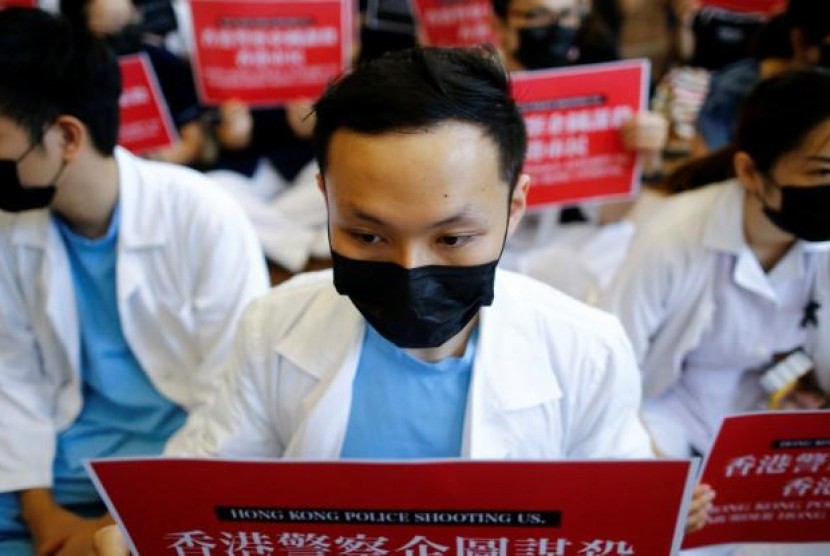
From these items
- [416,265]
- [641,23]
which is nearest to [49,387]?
[416,265]

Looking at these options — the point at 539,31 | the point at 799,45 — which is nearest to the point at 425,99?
the point at 539,31

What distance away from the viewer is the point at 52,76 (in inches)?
53.9

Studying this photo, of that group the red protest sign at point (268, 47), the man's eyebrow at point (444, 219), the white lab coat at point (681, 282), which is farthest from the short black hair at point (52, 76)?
the white lab coat at point (681, 282)

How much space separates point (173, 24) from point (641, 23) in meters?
2.57

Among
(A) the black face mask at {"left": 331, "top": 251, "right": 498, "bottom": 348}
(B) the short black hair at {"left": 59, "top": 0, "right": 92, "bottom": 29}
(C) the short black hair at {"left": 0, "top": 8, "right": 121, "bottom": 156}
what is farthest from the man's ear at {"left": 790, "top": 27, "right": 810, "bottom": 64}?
(B) the short black hair at {"left": 59, "top": 0, "right": 92, "bottom": 29}

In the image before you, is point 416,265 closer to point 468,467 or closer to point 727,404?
point 468,467

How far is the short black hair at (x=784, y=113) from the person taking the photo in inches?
52.6

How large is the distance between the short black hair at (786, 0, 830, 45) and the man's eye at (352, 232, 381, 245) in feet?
5.71

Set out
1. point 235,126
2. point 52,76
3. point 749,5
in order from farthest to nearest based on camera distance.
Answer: point 749,5 < point 235,126 < point 52,76

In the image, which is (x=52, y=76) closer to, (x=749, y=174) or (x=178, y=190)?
(x=178, y=190)

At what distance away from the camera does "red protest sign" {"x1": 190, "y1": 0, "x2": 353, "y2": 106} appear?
90.8 inches

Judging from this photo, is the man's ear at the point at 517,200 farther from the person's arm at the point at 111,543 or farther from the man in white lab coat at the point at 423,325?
the person's arm at the point at 111,543

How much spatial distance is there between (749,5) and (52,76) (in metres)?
2.65

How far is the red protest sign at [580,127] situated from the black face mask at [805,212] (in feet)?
1.97
